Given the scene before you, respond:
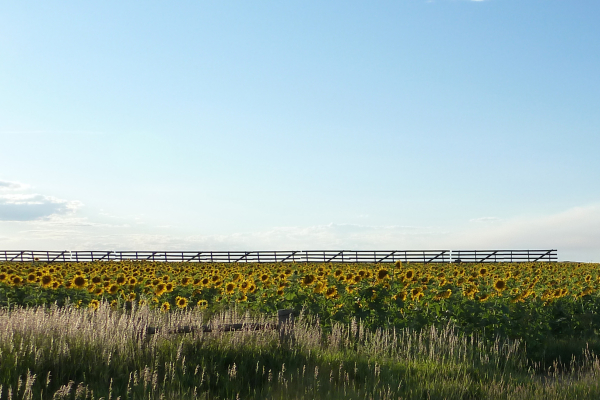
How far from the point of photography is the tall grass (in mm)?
6582

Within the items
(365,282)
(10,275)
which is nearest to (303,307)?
(365,282)

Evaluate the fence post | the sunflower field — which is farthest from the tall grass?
the sunflower field

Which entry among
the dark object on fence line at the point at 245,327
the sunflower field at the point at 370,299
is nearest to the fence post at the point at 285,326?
the dark object on fence line at the point at 245,327

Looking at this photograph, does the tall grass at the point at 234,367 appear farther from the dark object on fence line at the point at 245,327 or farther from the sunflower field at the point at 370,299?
the sunflower field at the point at 370,299

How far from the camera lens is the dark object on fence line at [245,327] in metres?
8.22

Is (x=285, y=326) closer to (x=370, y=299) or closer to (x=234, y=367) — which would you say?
(x=370, y=299)

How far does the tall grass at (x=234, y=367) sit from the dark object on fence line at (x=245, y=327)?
70 mm

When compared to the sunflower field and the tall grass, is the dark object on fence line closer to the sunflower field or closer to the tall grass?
the tall grass

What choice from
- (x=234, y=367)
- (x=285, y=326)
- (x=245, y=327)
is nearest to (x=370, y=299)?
(x=285, y=326)

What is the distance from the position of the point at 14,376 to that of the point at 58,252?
45.8 m

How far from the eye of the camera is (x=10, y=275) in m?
13.1

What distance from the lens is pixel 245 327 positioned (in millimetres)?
8734

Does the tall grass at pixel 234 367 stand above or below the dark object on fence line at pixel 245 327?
below

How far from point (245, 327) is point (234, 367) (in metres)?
2.31
